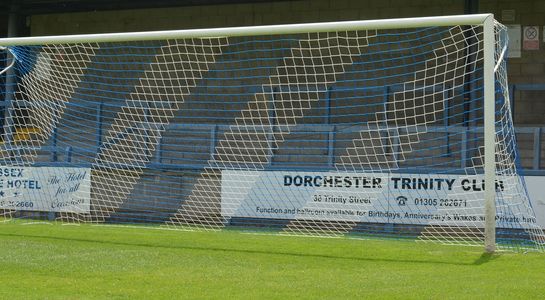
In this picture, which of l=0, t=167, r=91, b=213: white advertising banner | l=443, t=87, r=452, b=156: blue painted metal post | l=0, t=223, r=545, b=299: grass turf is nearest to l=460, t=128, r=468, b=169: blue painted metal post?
l=443, t=87, r=452, b=156: blue painted metal post

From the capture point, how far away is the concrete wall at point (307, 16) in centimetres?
1828

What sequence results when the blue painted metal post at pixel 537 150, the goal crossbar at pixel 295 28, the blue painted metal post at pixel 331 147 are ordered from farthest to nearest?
the blue painted metal post at pixel 331 147 < the blue painted metal post at pixel 537 150 < the goal crossbar at pixel 295 28

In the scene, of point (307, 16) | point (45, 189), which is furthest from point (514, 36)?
point (45, 189)

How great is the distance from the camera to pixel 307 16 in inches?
791

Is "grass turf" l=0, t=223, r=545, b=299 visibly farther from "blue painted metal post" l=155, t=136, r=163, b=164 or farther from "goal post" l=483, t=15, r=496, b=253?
"blue painted metal post" l=155, t=136, r=163, b=164

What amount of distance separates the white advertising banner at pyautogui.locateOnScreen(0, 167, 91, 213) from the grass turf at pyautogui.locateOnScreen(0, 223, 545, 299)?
358 cm

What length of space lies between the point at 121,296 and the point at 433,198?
7361 mm

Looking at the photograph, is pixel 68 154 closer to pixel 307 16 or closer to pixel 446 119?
pixel 307 16

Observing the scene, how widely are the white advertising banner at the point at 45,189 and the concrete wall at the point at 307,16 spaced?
6.42 m

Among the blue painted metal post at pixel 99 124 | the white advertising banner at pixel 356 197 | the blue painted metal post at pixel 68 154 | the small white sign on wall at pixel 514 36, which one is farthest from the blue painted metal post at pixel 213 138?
the small white sign on wall at pixel 514 36

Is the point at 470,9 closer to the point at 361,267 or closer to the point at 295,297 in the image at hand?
the point at 361,267

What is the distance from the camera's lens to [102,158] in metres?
16.6

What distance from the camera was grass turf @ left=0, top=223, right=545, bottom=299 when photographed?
292 inches

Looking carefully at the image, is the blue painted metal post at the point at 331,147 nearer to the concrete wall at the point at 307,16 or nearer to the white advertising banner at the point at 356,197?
the white advertising banner at the point at 356,197
